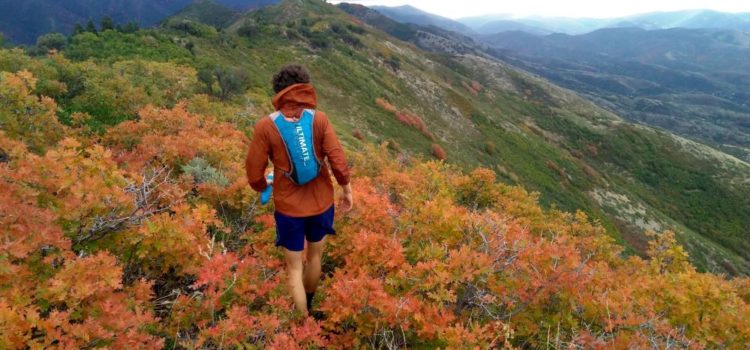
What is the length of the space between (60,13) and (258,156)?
131194 millimetres

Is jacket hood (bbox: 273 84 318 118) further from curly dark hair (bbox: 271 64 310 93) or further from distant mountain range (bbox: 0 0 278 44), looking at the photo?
distant mountain range (bbox: 0 0 278 44)

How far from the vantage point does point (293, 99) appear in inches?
166

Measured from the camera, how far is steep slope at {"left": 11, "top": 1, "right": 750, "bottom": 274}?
91.9ft

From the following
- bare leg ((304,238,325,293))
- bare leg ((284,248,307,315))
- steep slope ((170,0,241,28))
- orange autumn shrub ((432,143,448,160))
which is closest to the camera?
bare leg ((284,248,307,315))

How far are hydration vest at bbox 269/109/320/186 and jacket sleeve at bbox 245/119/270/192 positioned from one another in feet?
0.64

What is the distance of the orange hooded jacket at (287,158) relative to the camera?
13.9ft

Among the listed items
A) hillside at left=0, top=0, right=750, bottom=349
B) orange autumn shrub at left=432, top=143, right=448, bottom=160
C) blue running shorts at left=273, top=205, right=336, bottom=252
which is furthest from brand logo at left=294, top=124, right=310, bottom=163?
orange autumn shrub at left=432, top=143, right=448, bottom=160

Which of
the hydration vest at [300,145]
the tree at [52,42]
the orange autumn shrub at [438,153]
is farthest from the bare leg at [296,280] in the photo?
the tree at [52,42]

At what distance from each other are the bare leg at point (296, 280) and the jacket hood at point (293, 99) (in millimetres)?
1587

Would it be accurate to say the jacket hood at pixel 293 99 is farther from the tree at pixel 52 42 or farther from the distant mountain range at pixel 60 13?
the distant mountain range at pixel 60 13

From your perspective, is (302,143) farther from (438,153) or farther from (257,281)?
(438,153)

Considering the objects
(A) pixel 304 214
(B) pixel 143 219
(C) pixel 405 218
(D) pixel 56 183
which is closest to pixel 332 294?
(A) pixel 304 214

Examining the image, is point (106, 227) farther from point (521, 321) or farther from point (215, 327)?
point (521, 321)

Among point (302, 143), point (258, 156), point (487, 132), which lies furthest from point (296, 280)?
point (487, 132)
